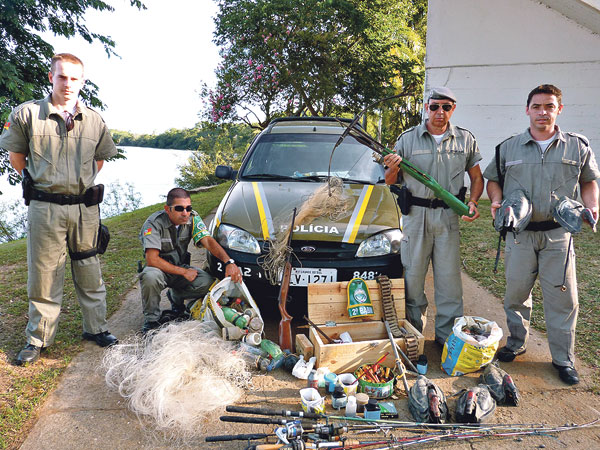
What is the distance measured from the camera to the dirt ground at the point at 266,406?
99.9 inches

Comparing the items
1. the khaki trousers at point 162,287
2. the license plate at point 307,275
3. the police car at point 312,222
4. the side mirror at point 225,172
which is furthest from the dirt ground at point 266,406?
the side mirror at point 225,172

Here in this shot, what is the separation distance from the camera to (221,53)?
1343 centimetres

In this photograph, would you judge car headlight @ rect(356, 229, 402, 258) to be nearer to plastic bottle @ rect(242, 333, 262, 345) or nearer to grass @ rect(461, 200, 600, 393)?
plastic bottle @ rect(242, 333, 262, 345)

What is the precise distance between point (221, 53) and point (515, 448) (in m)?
13.2

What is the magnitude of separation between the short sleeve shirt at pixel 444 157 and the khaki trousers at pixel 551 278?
64cm

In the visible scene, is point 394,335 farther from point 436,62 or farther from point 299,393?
point 436,62

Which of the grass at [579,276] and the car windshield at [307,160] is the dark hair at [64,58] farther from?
→ the grass at [579,276]

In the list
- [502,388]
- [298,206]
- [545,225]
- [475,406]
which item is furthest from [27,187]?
[545,225]

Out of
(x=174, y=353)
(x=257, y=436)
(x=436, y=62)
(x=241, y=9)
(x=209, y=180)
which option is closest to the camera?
(x=257, y=436)

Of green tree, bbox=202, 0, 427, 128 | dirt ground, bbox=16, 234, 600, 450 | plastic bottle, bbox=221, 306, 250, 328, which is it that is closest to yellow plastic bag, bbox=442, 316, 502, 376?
dirt ground, bbox=16, 234, 600, 450

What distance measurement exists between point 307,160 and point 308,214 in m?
1.18

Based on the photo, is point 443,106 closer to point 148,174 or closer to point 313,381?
point 313,381

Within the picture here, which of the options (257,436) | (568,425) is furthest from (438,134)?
(257,436)

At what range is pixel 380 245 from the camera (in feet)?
12.2
